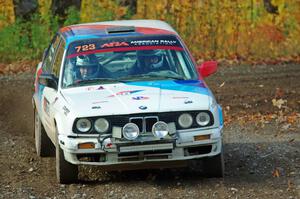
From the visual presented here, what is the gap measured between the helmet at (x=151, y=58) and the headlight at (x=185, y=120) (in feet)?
4.17

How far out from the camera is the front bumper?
916cm

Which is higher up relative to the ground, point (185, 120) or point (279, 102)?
point (185, 120)

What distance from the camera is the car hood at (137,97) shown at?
927cm

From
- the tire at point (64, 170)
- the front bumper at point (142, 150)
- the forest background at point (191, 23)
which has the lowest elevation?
the forest background at point (191, 23)

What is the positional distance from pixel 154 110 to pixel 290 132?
4195mm

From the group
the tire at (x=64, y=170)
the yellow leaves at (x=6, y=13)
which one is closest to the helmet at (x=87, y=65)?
the tire at (x=64, y=170)

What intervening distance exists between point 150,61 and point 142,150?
5.34 feet

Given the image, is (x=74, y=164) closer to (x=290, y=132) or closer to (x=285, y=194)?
(x=285, y=194)

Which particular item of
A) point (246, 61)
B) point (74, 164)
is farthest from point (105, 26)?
point (246, 61)

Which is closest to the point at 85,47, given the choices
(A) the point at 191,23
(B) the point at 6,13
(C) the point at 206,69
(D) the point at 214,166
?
(C) the point at 206,69

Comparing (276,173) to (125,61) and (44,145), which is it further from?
(44,145)

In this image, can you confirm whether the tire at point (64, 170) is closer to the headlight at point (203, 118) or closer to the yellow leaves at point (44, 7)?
the headlight at point (203, 118)

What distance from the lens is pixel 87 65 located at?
34.0 feet

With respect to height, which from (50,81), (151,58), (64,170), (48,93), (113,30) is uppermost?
(113,30)
